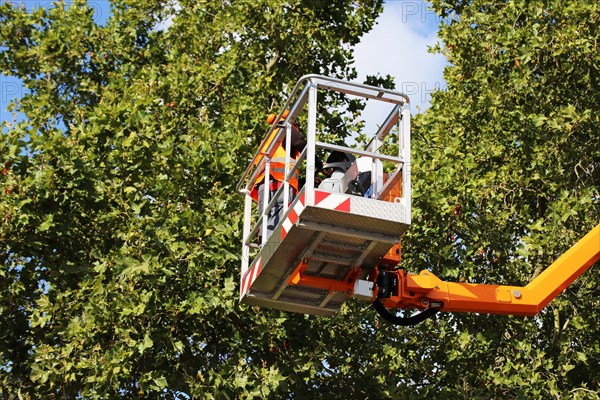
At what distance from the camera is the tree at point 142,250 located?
52.2 feet

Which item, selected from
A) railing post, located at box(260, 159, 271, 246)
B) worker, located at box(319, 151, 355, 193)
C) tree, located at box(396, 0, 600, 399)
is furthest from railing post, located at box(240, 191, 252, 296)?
tree, located at box(396, 0, 600, 399)

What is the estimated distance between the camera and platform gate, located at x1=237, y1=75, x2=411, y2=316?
34.1ft

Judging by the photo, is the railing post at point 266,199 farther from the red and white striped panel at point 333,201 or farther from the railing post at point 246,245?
the red and white striped panel at point 333,201

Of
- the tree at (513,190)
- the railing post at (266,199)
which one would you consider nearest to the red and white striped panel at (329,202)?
the railing post at (266,199)

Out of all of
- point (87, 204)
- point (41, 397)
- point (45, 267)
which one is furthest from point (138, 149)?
point (41, 397)

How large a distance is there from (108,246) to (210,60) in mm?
5146

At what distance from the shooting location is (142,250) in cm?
1628

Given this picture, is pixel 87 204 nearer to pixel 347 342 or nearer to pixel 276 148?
pixel 347 342

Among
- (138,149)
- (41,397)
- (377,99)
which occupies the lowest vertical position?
(41,397)

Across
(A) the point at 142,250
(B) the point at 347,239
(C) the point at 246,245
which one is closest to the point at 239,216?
(A) the point at 142,250

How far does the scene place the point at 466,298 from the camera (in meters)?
11.8

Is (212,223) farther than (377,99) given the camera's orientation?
Yes

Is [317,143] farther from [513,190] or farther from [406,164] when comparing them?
[513,190]

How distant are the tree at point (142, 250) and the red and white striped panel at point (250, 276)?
366 cm
